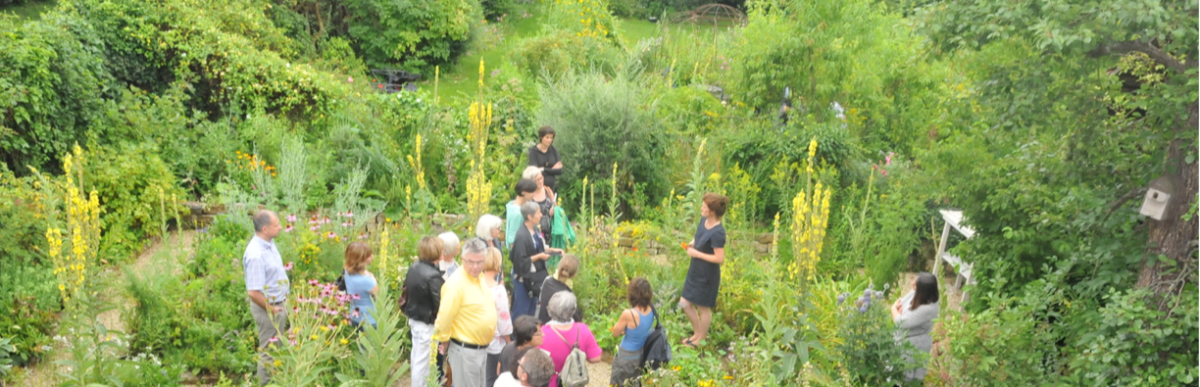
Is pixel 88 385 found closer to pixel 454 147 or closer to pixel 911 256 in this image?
pixel 454 147

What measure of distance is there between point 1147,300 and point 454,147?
667 centimetres

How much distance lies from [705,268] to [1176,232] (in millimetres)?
2854

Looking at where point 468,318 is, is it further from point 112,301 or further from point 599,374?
point 112,301

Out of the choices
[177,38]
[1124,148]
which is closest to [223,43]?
[177,38]

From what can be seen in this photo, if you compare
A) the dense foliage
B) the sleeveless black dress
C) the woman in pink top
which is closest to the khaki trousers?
the dense foliage

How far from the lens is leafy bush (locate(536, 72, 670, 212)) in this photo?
9055mm

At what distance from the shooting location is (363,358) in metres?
5.16

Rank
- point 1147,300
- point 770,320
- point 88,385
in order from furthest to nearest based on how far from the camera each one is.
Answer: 1. point 770,320
2. point 88,385
3. point 1147,300

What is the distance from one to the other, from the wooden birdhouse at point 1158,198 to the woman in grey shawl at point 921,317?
1.34 meters

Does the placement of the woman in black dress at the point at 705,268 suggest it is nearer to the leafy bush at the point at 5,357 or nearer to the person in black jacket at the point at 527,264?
the person in black jacket at the point at 527,264

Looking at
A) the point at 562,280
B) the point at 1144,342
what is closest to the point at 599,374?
the point at 562,280

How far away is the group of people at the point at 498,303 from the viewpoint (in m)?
4.70

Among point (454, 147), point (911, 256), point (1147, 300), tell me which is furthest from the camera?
point (454, 147)

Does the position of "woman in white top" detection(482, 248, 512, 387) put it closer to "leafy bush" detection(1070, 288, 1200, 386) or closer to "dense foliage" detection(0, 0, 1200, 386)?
"dense foliage" detection(0, 0, 1200, 386)
